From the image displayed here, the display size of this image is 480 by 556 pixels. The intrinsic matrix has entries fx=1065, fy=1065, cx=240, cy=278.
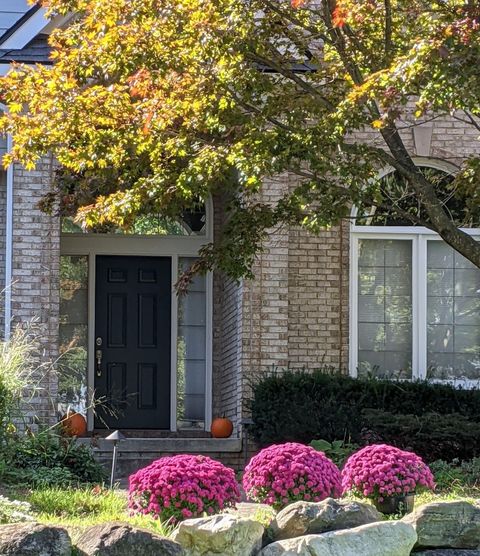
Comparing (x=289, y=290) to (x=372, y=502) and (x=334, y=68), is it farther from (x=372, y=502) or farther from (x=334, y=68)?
(x=372, y=502)

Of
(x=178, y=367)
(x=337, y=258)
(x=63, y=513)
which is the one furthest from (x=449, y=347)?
(x=63, y=513)

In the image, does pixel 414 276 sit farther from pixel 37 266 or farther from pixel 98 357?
pixel 37 266

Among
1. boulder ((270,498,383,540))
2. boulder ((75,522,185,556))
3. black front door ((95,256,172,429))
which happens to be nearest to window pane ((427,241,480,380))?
black front door ((95,256,172,429))

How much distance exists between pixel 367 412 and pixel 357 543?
4.51 meters

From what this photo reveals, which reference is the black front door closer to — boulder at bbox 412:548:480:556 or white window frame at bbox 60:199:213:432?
white window frame at bbox 60:199:213:432

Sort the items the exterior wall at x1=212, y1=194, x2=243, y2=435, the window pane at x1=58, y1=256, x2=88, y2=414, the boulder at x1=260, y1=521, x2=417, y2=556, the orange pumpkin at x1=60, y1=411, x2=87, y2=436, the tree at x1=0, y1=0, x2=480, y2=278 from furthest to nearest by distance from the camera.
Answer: the window pane at x1=58, y1=256, x2=88, y2=414 → the exterior wall at x1=212, y1=194, x2=243, y2=435 → the orange pumpkin at x1=60, y1=411, x2=87, y2=436 → the tree at x1=0, y1=0, x2=480, y2=278 → the boulder at x1=260, y1=521, x2=417, y2=556

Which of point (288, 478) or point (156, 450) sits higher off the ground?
point (288, 478)

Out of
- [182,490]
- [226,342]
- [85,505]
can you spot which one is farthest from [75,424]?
[182,490]

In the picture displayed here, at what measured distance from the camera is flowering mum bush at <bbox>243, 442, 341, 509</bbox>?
7496 mm

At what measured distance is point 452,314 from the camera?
12.7 metres

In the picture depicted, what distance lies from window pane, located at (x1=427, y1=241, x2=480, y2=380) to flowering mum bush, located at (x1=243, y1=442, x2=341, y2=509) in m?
5.33

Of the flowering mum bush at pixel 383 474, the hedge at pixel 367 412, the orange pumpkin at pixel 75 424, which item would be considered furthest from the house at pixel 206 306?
the flowering mum bush at pixel 383 474

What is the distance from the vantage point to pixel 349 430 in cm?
1125

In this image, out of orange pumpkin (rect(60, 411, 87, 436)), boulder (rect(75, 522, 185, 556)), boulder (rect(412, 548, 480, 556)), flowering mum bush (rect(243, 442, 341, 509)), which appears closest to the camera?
boulder (rect(75, 522, 185, 556))
